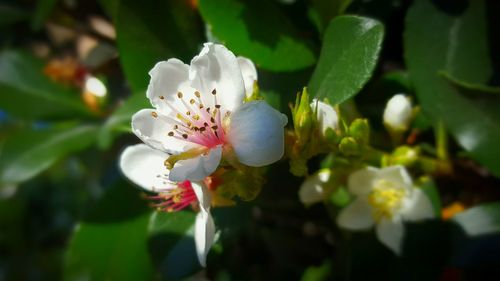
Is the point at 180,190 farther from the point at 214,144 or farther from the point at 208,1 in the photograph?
the point at 208,1

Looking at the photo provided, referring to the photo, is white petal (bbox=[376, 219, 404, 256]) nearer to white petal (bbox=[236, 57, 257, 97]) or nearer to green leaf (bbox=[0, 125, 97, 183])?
white petal (bbox=[236, 57, 257, 97])

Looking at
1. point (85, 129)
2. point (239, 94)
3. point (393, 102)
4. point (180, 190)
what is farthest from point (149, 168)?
point (85, 129)

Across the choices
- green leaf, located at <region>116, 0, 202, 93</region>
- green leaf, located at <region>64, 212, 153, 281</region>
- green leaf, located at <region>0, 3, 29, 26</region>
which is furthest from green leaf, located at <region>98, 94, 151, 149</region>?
green leaf, located at <region>0, 3, 29, 26</region>

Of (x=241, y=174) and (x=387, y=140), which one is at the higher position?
(x=241, y=174)

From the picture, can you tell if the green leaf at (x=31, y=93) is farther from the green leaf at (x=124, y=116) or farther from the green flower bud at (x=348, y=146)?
the green flower bud at (x=348, y=146)

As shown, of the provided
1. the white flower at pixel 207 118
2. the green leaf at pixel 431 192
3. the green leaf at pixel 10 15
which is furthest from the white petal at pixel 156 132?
the green leaf at pixel 10 15

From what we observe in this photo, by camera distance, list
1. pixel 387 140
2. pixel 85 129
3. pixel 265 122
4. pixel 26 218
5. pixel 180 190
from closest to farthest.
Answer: pixel 265 122, pixel 180 190, pixel 387 140, pixel 85 129, pixel 26 218

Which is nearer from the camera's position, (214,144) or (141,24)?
(214,144)
